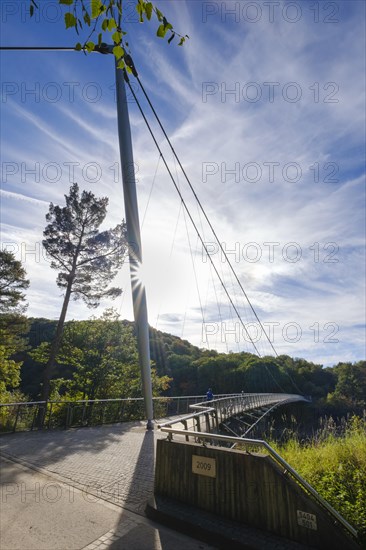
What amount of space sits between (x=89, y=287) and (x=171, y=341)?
2954 inches

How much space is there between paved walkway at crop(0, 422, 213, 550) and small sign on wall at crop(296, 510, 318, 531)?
3.88ft

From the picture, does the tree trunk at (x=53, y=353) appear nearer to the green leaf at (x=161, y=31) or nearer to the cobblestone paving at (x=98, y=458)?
the cobblestone paving at (x=98, y=458)

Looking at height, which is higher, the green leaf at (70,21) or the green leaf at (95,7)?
the green leaf at (95,7)

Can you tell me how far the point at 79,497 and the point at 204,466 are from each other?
2.19 m

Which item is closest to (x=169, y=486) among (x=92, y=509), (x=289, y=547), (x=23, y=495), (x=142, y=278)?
(x=92, y=509)

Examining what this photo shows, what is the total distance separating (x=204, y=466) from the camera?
4.37 m

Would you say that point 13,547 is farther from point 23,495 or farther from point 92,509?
point 23,495

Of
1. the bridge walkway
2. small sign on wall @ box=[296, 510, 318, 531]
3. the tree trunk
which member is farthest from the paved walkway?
the tree trunk

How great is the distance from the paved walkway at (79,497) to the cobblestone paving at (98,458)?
0.02 m

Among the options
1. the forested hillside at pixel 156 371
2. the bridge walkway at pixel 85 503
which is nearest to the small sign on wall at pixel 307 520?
the bridge walkway at pixel 85 503

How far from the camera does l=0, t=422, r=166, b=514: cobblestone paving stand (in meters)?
5.26

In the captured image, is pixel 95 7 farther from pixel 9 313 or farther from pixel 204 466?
pixel 9 313

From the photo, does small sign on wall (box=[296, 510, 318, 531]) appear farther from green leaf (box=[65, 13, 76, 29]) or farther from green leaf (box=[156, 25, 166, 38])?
green leaf (box=[65, 13, 76, 29])

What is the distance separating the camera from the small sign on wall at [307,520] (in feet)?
11.4
